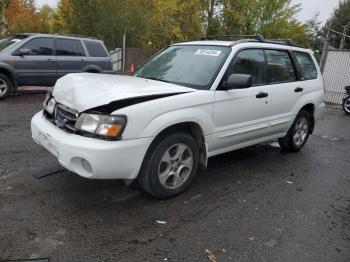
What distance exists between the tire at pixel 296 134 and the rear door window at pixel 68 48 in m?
7.00

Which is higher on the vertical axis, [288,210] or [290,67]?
[290,67]

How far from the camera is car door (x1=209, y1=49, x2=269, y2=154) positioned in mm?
4727

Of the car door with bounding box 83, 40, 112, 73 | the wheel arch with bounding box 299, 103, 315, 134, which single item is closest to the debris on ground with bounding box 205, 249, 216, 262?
the wheel arch with bounding box 299, 103, 315, 134

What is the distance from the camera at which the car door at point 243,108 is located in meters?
4.73

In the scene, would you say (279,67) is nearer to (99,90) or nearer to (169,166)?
(169,166)

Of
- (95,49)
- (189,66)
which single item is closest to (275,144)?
(189,66)

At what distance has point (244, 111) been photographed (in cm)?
502

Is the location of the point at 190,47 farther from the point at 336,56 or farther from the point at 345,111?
the point at 336,56

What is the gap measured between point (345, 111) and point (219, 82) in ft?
31.0

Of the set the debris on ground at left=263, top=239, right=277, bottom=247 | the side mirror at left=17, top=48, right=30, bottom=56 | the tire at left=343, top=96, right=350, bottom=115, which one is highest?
the side mirror at left=17, top=48, right=30, bottom=56

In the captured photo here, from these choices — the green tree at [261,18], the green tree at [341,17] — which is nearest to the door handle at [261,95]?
the green tree at [261,18]

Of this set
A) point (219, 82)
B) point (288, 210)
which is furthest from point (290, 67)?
point (288, 210)

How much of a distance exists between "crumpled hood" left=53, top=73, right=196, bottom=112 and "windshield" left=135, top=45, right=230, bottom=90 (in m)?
0.25

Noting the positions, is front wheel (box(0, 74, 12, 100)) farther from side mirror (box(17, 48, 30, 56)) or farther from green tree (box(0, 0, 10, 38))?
green tree (box(0, 0, 10, 38))
